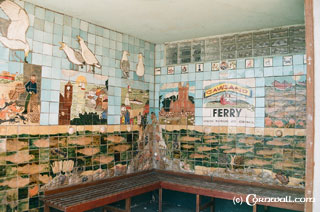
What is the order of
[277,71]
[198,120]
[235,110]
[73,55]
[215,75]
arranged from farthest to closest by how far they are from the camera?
[198,120], [215,75], [235,110], [277,71], [73,55]

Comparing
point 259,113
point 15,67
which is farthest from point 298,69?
point 15,67

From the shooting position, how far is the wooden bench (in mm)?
3168

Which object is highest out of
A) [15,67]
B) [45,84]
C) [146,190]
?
[15,67]

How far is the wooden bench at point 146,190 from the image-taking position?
317 cm

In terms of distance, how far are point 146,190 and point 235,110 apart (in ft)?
5.64

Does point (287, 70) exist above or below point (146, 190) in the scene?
above

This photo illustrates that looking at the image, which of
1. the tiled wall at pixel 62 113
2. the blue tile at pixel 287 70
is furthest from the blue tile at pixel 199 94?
the blue tile at pixel 287 70

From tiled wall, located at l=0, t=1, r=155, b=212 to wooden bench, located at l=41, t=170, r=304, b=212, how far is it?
0.49ft

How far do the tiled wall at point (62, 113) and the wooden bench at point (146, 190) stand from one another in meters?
0.15

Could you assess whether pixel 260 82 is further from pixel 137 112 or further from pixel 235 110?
pixel 137 112

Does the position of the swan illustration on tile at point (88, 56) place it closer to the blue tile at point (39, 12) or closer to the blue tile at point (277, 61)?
the blue tile at point (39, 12)

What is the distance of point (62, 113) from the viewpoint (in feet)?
11.5

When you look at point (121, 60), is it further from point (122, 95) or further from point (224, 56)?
point (224, 56)

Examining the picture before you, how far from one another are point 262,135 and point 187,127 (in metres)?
1.18
